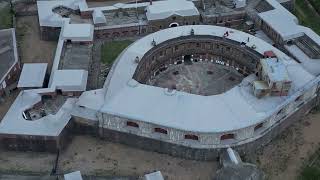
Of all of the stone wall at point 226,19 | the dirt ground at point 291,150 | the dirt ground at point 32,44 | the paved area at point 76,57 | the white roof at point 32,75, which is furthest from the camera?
the stone wall at point 226,19

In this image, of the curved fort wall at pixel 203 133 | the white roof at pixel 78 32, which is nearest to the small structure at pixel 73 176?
the curved fort wall at pixel 203 133

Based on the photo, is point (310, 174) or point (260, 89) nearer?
point (310, 174)

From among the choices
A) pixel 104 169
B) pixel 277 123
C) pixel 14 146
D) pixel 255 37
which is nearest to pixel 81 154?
pixel 104 169

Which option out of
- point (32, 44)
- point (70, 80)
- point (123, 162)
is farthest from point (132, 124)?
point (32, 44)

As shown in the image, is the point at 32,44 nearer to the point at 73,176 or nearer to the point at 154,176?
the point at 73,176

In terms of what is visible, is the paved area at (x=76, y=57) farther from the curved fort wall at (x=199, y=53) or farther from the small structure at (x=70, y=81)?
the curved fort wall at (x=199, y=53)

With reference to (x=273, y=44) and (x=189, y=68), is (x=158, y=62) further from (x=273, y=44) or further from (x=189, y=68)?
(x=273, y=44)

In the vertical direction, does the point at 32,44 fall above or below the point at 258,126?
below
